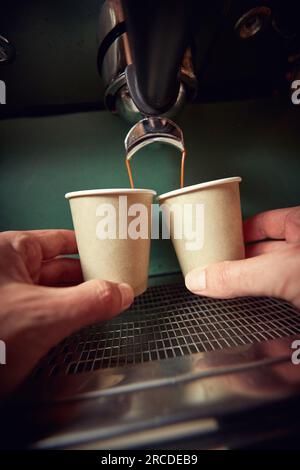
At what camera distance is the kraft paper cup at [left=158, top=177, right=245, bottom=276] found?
1.54ft

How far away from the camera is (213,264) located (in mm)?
463

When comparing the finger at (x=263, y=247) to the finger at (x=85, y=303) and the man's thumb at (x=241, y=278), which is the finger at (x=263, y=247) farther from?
the finger at (x=85, y=303)

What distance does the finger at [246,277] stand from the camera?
0.40 m

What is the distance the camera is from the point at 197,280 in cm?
47

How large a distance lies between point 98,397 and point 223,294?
0.85 feet

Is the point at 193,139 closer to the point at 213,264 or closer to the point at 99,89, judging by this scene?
the point at 99,89

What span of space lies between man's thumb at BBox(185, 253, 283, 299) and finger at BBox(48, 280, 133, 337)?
0.51 feet

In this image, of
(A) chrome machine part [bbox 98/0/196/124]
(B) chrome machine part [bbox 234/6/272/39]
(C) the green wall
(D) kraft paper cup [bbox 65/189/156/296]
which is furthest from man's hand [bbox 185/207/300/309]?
(B) chrome machine part [bbox 234/6/272/39]

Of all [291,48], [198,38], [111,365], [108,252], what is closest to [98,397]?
[111,365]

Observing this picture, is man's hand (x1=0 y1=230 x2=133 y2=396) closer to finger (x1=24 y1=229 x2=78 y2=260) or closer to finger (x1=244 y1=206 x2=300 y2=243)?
finger (x1=24 y1=229 x2=78 y2=260)

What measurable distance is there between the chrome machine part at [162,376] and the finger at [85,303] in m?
0.06

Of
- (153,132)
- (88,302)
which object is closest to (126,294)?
(88,302)

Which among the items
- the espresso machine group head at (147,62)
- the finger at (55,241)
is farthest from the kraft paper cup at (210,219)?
the finger at (55,241)
